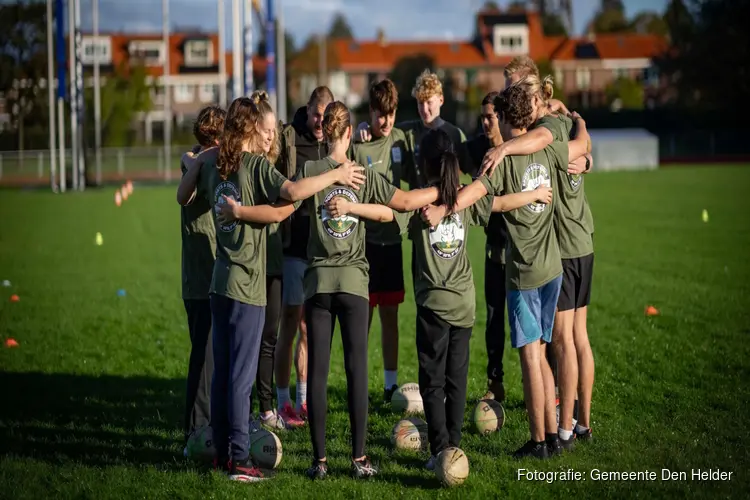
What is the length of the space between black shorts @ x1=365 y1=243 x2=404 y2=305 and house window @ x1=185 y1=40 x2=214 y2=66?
85776 mm

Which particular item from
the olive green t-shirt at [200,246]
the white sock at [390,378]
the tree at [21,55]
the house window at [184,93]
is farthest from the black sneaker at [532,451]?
the house window at [184,93]

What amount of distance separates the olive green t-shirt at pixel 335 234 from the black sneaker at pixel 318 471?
1.04 meters

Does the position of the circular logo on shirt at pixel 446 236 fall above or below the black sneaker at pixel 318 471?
above

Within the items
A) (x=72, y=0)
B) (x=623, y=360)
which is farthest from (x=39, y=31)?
(x=623, y=360)

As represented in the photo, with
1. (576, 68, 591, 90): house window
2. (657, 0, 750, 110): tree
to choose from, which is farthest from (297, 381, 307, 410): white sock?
(576, 68, 591, 90): house window

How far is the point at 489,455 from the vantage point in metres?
6.35

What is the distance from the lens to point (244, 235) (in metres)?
5.85

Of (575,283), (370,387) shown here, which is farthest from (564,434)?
(370,387)

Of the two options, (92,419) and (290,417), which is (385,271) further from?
(92,419)

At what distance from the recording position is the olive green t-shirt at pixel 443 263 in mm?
5910

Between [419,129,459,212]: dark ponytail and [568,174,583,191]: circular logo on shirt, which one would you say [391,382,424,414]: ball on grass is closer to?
[568,174,583,191]: circular logo on shirt

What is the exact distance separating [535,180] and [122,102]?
5389 centimetres

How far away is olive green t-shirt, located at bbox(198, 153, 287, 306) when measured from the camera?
579cm

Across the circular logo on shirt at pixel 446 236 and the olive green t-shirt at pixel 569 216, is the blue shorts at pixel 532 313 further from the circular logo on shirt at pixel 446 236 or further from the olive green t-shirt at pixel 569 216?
the circular logo on shirt at pixel 446 236
